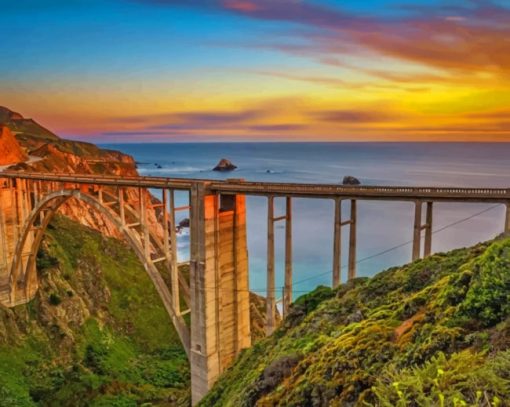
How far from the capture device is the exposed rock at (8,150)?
50781 mm

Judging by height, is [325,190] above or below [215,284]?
above

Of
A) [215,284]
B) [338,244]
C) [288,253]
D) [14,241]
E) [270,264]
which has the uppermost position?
[338,244]

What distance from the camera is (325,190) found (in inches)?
683

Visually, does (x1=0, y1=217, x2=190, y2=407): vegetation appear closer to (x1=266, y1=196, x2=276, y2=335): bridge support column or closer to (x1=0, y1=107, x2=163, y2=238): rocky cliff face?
(x1=0, y1=107, x2=163, y2=238): rocky cliff face

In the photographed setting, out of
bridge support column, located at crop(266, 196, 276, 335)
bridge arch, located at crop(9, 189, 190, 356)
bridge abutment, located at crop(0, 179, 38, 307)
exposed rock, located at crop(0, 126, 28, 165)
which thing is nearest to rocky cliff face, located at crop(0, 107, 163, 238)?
exposed rock, located at crop(0, 126, 28, 165)

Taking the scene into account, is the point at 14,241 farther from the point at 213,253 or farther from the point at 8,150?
the point at 8,150

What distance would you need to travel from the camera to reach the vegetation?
82.7 feet

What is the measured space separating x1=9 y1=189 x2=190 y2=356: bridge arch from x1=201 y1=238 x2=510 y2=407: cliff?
12361mm

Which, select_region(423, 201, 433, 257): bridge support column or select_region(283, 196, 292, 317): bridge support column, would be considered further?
select_region(283, 196, 292, 317): bridge support column

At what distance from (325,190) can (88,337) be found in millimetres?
23275

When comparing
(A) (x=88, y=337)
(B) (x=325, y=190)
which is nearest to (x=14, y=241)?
(A) (x=88, y=337)

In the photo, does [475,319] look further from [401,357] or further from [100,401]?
[100,401]

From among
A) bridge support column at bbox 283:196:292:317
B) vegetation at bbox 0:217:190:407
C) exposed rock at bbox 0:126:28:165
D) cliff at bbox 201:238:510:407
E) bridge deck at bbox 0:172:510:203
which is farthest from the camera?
exposed rock at bbox 0:126:28:165

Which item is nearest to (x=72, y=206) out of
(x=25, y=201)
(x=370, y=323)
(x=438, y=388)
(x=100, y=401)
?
(x=25, y=201)
